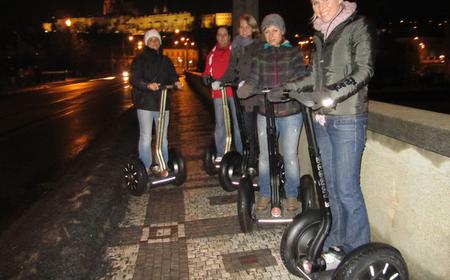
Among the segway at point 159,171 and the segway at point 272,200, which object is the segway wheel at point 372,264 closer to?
the segway at point 272,200

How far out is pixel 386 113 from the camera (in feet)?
10.2

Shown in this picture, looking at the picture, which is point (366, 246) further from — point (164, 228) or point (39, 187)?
point (39, 187)

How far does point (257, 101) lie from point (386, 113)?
4.76ft

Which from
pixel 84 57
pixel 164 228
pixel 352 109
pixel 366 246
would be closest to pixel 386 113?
pixel 352 109

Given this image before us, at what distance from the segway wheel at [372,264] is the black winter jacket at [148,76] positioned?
342 centimetres

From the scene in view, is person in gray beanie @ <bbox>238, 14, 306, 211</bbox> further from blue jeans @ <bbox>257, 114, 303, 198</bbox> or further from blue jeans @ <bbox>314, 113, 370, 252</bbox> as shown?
blue jeans @ <bbox>314, 113, 370, 252</bbox>

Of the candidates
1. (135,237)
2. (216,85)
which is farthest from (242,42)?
(135,237)

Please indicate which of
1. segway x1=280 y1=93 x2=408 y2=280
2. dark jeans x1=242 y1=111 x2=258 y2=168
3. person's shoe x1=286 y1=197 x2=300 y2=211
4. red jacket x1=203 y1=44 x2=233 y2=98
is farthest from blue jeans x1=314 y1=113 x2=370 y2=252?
red jacket x1=203 y1=44 x2=233 y2=98

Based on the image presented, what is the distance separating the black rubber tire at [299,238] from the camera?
307 cm

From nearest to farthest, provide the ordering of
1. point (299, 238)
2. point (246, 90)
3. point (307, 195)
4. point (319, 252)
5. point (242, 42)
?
point (319, 252) → point (299, 238) → point (246, 90) → point (307, 195) → point (242, 42)

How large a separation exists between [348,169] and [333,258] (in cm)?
67

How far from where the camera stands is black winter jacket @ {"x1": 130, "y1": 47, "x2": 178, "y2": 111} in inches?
206

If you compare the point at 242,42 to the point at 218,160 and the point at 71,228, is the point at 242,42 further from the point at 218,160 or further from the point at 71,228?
the point at 71,228

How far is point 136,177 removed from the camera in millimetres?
5301
